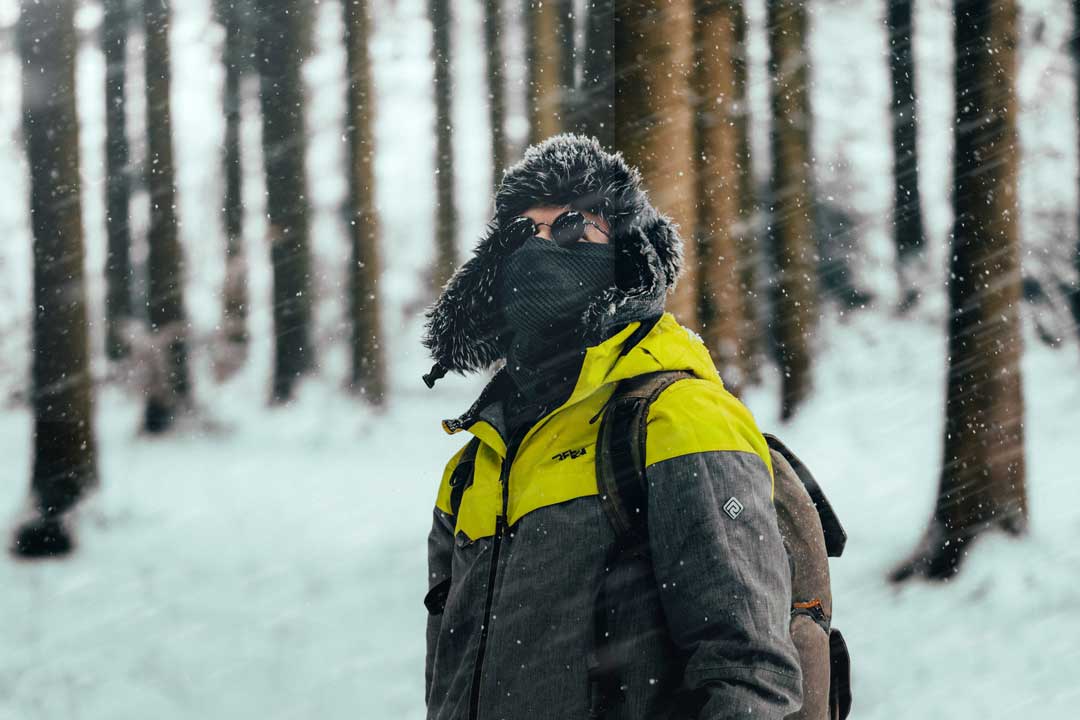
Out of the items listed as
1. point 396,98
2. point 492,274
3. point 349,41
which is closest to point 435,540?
point 492,274

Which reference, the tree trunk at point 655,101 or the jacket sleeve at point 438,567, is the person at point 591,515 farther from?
the tree trunk at point 655,101

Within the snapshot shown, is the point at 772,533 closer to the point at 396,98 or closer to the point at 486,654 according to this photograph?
the point at 486,654

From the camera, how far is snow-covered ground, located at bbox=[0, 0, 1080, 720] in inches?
220

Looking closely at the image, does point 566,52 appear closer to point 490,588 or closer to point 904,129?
point 904,129

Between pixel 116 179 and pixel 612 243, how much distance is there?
49.0 ft

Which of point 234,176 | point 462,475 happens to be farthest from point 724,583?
point 234,176

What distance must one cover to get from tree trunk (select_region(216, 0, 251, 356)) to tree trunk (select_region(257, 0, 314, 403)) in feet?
5.88

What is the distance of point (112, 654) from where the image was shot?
6.35 metres

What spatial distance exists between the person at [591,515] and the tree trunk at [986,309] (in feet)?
14.2

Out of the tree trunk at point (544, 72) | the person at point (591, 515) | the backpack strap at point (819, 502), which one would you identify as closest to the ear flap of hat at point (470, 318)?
the person at point (591, 515)

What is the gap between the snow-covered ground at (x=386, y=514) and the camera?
559 cm

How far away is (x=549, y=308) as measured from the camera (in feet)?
8.15

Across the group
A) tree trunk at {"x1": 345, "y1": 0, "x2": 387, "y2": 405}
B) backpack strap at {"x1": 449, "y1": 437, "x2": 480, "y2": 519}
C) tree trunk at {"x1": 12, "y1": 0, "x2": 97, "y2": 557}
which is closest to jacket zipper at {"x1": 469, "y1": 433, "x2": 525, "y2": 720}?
backpack strap at {"x1": 449, "y1": 437, "x2": 480, "y2": 519}

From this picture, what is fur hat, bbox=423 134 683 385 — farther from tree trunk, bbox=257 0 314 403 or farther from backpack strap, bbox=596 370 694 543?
tree trunk, bbox=257 0 314 403
